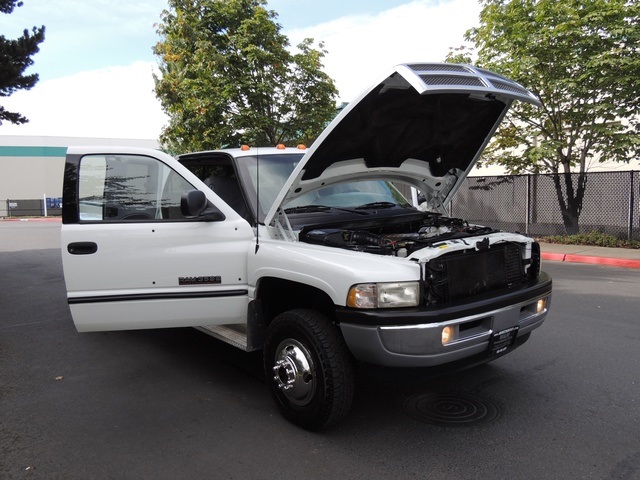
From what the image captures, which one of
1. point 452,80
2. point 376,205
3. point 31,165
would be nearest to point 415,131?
point 376,205

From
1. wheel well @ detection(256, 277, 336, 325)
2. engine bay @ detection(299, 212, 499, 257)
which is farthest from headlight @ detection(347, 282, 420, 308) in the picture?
wheel well @ detection(256, 277, 336, 325)

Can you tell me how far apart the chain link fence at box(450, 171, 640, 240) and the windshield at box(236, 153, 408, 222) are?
1085cm

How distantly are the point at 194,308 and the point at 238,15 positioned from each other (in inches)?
533

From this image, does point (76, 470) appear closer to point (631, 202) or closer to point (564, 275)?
point (564, 275)

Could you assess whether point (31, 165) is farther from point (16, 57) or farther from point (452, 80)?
point (452, 80)

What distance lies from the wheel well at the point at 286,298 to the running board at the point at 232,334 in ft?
0.78

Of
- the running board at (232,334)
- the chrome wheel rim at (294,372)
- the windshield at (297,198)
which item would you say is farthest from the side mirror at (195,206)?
the chrome wheel rim at (294,372)

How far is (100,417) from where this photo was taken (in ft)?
11.7

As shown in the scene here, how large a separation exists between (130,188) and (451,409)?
3044 mm

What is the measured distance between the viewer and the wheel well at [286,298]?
133 inches

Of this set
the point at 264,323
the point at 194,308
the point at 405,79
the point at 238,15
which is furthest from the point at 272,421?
the point at 238,15

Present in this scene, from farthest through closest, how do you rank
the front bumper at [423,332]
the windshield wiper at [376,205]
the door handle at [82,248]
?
the windshield wiper at [376,205] → the door handle at [82,248] → the front bumper at [423,332]

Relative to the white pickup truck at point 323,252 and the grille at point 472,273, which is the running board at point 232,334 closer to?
the white pickup truck at point 323,252

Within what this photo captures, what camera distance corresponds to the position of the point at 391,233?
4027mm
